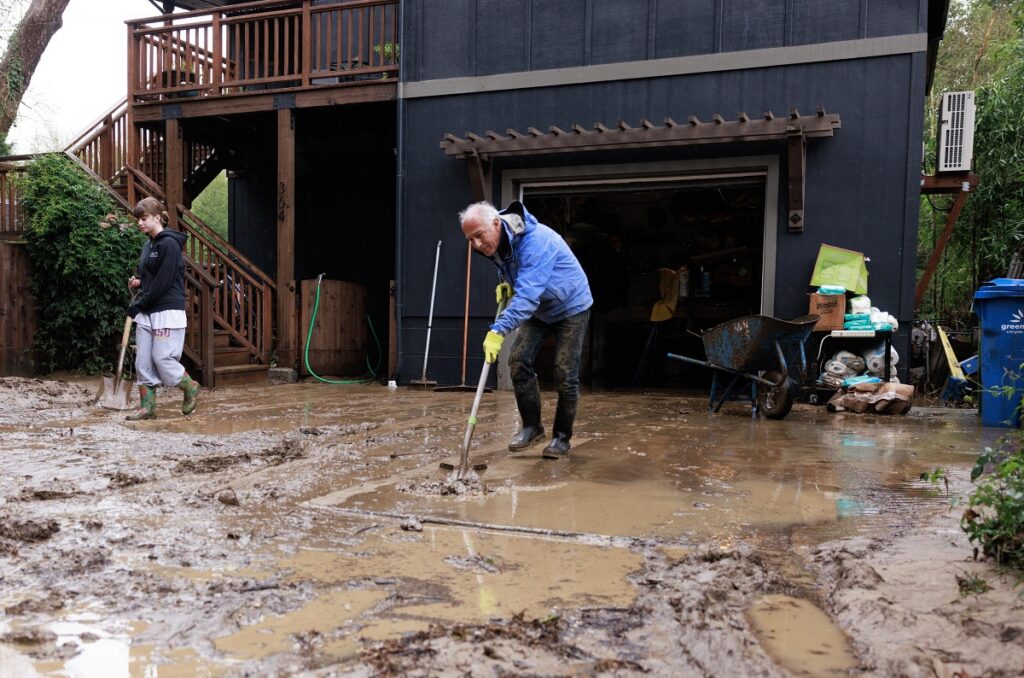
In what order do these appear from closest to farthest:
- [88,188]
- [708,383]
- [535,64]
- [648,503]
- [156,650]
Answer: [156,650] < [648,503] < [88,188] < [535,64] < [708,383]

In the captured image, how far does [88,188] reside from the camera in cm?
939

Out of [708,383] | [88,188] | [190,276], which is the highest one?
[88,188]

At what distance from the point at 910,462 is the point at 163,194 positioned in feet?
33.1

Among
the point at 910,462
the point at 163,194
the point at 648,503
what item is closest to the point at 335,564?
the point at 648,503

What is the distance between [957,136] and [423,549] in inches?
341

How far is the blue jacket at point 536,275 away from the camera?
4539mm

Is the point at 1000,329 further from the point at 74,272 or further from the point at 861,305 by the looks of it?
the point at 74,272

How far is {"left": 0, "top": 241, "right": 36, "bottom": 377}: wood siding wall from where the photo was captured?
888 centimetres

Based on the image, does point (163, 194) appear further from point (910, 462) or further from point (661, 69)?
point (910, 462)

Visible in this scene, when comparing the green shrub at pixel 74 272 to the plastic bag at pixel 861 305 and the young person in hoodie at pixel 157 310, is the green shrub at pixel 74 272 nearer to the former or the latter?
the young person in hoodie at pixel 157 310

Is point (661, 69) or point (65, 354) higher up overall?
point (661, 69)

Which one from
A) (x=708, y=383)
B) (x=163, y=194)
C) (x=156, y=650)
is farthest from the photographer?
(x=708, y=383)

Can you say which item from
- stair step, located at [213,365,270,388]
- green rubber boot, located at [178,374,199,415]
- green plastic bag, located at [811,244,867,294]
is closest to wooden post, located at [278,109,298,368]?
stair step, located at [213,365,270,388]

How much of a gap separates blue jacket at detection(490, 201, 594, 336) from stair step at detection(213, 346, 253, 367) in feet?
20.6
